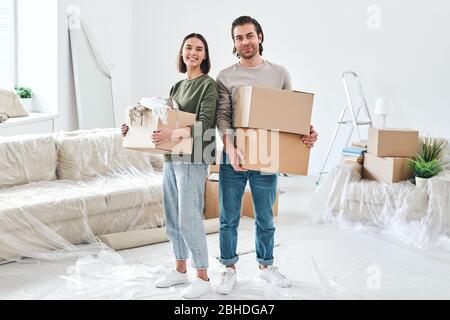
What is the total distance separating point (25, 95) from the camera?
5.16 meters

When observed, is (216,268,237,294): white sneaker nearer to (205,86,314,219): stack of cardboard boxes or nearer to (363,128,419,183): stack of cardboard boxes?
(205,86,314,219): stack of cardboard boxes

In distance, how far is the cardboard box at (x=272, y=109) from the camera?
2.70 metres

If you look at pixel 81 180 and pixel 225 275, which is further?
pixel 81 180

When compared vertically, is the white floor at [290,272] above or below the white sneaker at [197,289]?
below

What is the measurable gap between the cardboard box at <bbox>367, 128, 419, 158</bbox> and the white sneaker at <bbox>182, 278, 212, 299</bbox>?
197 centimetres

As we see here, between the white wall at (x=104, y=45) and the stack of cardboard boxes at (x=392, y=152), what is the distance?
8.87ft

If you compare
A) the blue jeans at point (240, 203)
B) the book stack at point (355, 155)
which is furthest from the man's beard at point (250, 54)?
the book stack at point (355, 155)

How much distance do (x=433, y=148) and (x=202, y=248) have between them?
7.34ft

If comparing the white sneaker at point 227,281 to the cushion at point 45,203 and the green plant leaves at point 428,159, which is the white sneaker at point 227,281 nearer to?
the cushion at point 45,203

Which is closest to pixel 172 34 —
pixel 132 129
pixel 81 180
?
pixel 81 180

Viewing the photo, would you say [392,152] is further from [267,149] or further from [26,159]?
[26,159]

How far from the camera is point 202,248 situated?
111 inches

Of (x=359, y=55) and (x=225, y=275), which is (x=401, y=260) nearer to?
(x=225, y=275)

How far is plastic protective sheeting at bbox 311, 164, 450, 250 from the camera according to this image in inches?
155
